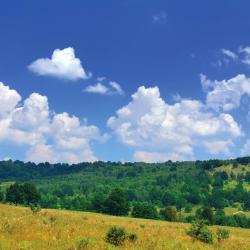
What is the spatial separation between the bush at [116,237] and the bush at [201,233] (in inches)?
253

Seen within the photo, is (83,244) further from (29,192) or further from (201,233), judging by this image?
(29,192)

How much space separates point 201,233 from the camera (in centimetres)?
2919

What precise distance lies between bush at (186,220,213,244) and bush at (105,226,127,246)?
21.1 ft

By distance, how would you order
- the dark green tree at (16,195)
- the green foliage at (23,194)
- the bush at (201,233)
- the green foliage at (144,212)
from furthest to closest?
the green foliage at (144,212)
the dark green tree at (16,195)
the green foliage at (23,194)
the bush at (201,233)

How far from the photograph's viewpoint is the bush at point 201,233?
2858cm

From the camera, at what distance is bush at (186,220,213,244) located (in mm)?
28577

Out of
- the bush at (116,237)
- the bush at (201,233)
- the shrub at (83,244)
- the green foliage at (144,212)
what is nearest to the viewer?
the shrub at (83,244)

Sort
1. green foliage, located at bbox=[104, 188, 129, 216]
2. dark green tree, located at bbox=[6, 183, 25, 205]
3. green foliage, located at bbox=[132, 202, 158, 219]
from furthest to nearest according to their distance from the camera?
green foliage, located at bbox=[132, 202, 158, 219] → green foliage, located at bbox=[104, 188, 129, 216] → dark green tree, located at bbox=[6, 183, 25, 205]

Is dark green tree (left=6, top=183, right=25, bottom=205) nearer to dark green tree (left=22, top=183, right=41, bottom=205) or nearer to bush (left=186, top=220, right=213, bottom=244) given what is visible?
dark green tree (left=22, top=183, right=41, bottom=205)

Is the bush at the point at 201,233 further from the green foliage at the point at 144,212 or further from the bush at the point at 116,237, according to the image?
the green foliage at the point at 144,212

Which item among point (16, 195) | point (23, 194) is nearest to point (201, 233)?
point (23, 194)

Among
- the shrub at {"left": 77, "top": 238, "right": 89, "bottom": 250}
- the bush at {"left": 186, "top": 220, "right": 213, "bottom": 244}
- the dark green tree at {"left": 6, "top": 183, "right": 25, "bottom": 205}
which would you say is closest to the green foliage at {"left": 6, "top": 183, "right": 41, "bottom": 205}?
the dark green tree at {"left": 6, "top": 183, "right": 25, "bottom": 205}

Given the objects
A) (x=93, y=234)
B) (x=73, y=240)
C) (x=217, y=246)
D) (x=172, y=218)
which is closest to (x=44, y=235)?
(x=73, y=240)

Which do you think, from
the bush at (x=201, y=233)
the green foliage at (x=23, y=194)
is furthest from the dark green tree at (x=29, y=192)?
the bush at (x=201, y=233)
